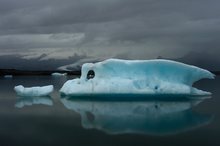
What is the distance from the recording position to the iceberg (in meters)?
14.6

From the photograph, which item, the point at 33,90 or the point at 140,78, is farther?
the point at 33,90

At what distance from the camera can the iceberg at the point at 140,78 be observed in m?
14.6

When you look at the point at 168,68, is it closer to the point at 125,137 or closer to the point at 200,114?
the point at 200,114

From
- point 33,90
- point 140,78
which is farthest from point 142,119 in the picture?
point 33,90

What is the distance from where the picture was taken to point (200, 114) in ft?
35.8

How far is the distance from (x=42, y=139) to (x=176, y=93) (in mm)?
8913

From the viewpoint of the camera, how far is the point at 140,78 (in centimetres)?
1495

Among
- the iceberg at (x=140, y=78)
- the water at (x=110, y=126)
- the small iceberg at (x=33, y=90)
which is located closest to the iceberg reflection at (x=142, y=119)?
the water at (x=110, y=126)

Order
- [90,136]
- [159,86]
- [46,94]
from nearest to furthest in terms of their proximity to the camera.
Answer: [90,136]
[159,86]
[46,94]

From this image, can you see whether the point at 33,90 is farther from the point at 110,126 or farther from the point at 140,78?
the point at 110,126

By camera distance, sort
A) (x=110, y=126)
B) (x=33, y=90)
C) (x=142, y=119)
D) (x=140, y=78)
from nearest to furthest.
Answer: (x=110, y=126), (x=142, y=119), (x=140, y=78), (x=33, y=90)

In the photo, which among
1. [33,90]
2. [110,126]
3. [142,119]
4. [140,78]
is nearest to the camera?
[110,126]

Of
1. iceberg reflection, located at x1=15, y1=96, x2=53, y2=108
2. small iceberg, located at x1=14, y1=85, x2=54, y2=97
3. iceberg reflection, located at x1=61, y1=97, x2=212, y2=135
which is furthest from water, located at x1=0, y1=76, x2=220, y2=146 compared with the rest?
small iceberg, located at x1=14, y1=85, x2=54, y2=97

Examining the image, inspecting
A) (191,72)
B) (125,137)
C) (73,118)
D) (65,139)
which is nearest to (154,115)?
(73,118)
